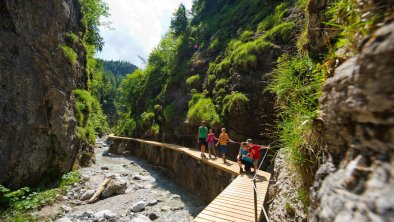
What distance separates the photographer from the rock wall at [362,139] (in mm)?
2037

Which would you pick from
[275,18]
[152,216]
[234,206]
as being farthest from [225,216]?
[275,18]

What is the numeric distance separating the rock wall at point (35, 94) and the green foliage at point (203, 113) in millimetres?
9248

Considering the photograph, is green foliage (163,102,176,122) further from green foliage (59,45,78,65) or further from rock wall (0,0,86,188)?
green foliage (59,45,78,65)

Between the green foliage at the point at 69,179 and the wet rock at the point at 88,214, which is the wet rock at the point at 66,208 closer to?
the wet rock at the point at 88,214

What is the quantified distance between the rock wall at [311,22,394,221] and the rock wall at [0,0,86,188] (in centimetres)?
1318

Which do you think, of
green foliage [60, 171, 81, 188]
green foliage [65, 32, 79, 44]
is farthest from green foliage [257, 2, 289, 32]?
green foliage [60, 171, 81, 188]

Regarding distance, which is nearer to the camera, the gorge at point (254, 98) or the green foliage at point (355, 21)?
the gorge at point (254, 98)

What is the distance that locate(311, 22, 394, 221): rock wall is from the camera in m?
2.04

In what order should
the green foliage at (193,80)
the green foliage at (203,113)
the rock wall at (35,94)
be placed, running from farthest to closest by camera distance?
1. the green foliage at (193,80)
2. the green foliage at (203,113)
3. the rock wall at (35,94)

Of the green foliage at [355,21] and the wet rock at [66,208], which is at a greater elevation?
the green foliage at [355,21]

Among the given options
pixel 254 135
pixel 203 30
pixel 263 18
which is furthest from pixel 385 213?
pixel 203 30

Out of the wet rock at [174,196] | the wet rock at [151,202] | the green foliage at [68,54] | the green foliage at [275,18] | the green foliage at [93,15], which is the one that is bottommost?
the wet rock at [151,202]

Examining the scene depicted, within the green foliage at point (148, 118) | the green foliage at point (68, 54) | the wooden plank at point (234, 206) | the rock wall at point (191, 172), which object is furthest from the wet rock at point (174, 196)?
the green foliage at point (148, 118)

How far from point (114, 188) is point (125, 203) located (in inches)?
72.8
